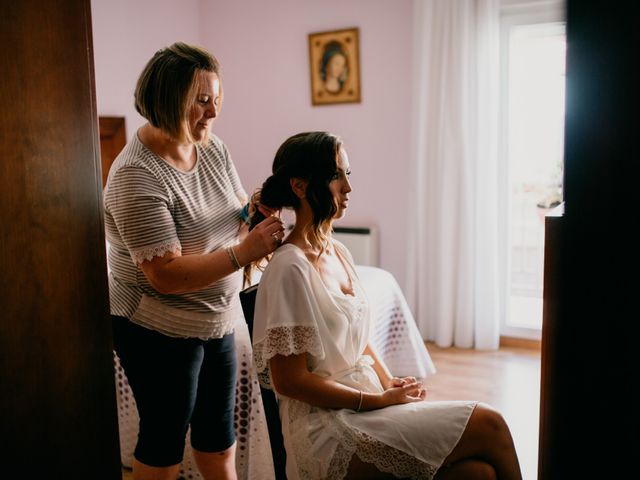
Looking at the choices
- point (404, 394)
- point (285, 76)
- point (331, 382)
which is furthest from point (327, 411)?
point (285, 76)

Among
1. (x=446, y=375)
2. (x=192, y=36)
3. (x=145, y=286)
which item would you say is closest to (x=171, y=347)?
(x=145, y=286)

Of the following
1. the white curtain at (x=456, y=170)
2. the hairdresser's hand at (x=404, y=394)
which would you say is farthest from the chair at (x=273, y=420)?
the white curtain at (x=456, y=170)

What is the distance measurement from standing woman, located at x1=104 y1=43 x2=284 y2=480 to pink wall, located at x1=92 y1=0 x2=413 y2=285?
92.1 inches

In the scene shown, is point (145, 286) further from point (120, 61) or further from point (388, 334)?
point (120, 61)

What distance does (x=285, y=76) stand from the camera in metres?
4.30

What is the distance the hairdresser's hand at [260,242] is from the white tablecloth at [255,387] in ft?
2.35

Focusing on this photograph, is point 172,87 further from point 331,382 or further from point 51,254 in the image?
point 331,382

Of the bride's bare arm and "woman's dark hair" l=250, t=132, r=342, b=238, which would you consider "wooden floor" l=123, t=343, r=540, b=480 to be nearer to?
the bride's bare arm

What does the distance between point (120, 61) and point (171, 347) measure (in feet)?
9.13

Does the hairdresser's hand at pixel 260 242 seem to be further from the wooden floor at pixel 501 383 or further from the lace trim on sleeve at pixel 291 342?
the wooden floor at pixel 501 383

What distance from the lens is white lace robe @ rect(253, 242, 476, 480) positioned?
1.35 metres

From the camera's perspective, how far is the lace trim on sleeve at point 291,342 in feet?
4.55

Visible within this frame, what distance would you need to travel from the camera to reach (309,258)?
61.6 inches

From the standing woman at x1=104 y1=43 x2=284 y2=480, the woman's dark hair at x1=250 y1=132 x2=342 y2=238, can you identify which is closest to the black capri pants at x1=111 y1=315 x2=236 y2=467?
the standing woman at x1=104 y1=43 x2=284 y2=480
